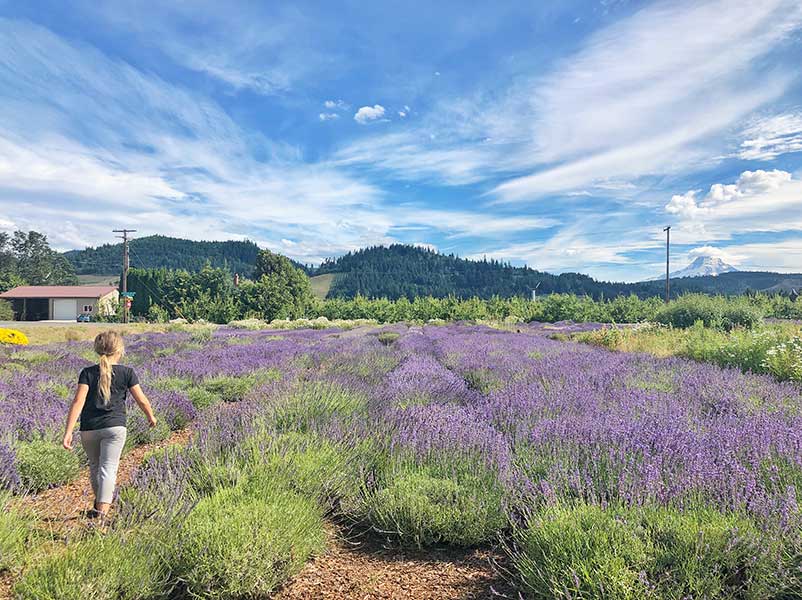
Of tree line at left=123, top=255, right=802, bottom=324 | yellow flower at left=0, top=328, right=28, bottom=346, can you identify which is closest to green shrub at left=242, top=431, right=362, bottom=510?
yellow flower at left=0, top=328, right=28, bottom=346

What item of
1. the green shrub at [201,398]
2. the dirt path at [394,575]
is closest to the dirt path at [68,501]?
the dirt path at [394,575]

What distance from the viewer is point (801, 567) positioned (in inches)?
80.8

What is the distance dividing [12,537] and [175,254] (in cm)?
18582

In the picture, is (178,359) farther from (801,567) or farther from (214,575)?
(801,567)

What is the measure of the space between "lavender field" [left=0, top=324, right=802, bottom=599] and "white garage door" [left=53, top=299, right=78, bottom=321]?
67.1 m

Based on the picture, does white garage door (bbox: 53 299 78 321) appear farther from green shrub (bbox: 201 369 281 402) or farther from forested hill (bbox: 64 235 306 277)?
forested hill (bbox: 64 235 306 277)

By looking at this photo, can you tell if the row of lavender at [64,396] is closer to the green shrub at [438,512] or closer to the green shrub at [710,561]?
the green shrub at [438,512]

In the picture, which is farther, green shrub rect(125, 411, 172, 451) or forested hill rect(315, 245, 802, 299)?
forested hill rect(315, 245, 802, 299)

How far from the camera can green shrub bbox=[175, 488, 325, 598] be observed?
237 centimetres

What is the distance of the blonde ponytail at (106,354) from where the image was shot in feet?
12.0

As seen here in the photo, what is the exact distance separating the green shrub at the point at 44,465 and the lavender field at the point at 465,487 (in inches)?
0.7

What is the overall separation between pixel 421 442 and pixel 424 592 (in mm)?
1410

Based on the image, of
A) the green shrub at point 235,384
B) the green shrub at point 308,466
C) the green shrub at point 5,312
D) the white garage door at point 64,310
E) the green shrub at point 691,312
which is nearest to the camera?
the green shrub at point 308,466

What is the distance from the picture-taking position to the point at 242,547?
95.5 inches
